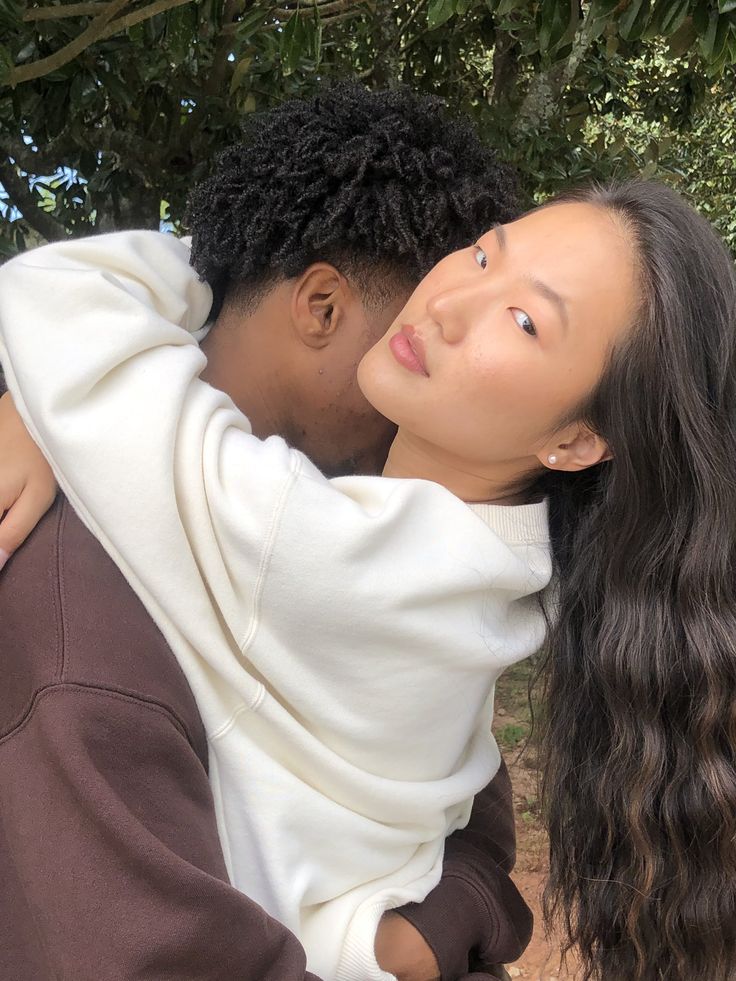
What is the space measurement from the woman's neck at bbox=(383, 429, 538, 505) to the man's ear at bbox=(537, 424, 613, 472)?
5cm

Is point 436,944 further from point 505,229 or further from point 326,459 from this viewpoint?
point 505,229

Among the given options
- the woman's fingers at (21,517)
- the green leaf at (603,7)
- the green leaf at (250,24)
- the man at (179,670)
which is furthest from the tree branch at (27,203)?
the woman's fingers at (21,517)

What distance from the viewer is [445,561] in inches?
55.9

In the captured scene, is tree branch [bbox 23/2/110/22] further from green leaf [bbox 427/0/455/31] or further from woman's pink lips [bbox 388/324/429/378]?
woman's pink lips [bbox 388/324/429/378]


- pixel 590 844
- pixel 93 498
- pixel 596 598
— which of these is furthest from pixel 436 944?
pixel 93 498

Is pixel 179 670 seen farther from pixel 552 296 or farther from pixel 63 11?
pixel 63 11

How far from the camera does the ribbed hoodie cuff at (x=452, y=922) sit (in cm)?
164

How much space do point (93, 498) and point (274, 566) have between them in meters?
0.26

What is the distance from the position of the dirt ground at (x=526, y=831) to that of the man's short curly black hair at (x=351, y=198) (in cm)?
194

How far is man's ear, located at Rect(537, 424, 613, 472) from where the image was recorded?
1.66 meters

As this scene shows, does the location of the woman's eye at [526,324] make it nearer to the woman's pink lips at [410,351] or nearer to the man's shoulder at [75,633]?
the woman's pink lips at [410,351]

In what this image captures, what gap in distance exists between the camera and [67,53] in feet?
8.03

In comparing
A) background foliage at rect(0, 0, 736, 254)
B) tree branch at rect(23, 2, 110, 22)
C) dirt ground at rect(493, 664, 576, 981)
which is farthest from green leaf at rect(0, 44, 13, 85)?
dirt ground at rect(493, 664, 576, 981)

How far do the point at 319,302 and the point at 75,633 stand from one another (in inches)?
31.8
